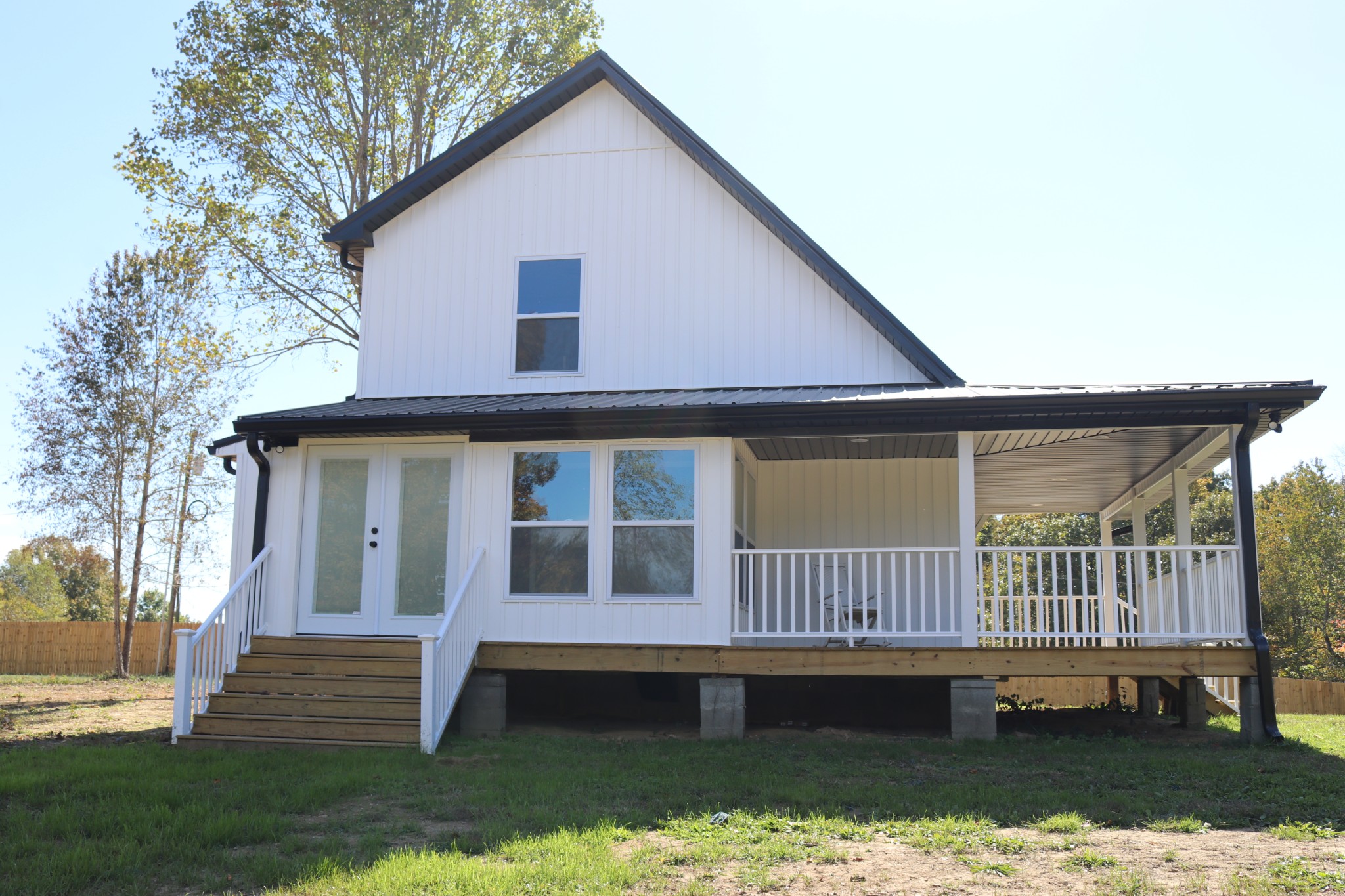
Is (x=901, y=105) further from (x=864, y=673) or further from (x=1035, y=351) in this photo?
(x=1035, y=351)

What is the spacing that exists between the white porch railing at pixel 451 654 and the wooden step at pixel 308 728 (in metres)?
0.24

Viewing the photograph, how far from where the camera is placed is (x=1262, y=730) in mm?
9562

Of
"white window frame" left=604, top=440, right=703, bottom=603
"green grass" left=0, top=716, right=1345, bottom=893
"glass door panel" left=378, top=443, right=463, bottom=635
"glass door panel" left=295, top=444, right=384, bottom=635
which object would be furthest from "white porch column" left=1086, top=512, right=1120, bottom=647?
"glass door panel" left=295, top=444, right=384, bottom=635

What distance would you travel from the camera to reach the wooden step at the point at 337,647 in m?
10.5

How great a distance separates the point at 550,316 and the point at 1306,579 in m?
24.1

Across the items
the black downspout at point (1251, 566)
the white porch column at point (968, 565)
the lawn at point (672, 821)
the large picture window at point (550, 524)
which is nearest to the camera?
the lawn at point (672, 821)

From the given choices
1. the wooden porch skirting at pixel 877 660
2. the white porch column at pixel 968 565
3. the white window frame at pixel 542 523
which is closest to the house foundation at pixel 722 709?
the wooden porch skirting at pixel 877 660

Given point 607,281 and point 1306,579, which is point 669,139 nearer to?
point 607,281

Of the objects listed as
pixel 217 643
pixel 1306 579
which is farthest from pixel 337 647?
pixel 1306 579

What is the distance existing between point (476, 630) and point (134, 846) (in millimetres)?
4799

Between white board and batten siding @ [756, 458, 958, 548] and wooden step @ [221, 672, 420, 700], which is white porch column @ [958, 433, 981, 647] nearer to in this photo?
white board and batten siding @ [756, 458, 958, 548]

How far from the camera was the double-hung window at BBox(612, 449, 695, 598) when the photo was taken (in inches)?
420

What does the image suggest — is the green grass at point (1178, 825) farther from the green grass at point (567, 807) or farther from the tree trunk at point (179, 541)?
the tree trunk at point (179, 541)

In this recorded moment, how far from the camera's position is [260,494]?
11398 millimetres
